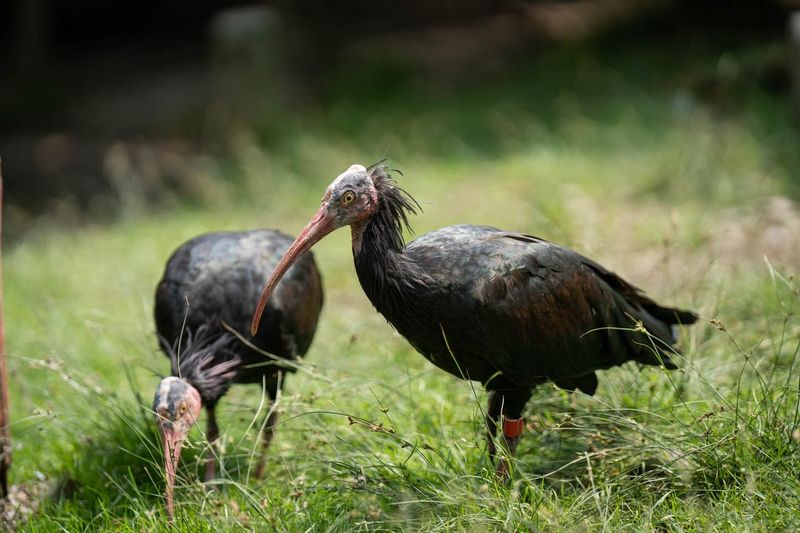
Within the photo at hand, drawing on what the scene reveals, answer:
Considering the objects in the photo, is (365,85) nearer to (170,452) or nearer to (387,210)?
(387,210)

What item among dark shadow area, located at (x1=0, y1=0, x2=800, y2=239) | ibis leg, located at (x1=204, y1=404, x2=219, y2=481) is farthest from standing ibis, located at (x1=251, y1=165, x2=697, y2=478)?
dark shadow area, located at (x1=0, y1=0, x2=800, y2=239)

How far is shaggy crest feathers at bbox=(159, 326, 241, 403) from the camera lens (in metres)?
3.87

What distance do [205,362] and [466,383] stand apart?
117 centimetres

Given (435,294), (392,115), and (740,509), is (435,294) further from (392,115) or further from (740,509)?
(392,115)

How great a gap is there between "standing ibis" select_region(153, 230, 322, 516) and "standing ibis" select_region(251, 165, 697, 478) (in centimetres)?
53

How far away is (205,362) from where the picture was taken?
12.8ft

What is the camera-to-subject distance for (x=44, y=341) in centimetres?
544

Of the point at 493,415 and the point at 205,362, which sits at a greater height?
the point at 205,362

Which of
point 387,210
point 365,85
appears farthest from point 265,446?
point 365,85

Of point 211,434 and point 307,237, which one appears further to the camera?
point 211,434

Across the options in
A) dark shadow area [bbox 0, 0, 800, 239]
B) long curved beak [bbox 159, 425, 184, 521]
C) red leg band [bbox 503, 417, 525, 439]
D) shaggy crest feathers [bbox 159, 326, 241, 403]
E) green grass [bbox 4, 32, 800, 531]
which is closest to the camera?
green grass [bbox 4, 32, 800, 531]

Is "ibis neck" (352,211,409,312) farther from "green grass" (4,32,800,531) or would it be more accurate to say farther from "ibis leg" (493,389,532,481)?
"ibis leg" (493,389,532,481)

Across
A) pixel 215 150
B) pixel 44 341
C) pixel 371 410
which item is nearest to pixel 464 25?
pixel 215 150

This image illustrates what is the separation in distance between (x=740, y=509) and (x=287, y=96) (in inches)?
325
